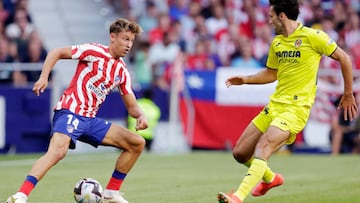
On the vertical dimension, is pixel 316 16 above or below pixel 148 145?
above

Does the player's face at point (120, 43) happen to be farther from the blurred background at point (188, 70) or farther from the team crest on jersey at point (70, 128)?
the blurred background at point (188, 70)

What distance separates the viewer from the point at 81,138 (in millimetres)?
11438

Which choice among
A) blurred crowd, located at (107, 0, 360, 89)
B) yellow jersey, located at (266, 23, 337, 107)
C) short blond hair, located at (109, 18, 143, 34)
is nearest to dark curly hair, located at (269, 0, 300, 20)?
yellow jersey, located at (266, 23, 337, 107)

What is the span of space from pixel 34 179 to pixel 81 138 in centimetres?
97

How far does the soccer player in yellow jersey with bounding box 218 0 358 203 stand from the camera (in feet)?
36.8

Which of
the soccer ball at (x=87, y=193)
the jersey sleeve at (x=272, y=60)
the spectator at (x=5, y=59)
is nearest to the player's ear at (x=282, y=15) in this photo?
A: the jersey sleeve at (x=272, y=60)

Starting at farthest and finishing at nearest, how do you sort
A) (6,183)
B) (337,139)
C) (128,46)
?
(337,139) < (6,183) < (128,46)

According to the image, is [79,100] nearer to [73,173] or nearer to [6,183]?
[6,183]

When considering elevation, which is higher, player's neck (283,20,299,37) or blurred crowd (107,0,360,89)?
player's neck (283,20,299,37)

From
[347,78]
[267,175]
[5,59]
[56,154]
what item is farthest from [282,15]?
[5,59]

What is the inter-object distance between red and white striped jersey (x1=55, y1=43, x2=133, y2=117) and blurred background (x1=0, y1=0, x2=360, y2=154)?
406 inches

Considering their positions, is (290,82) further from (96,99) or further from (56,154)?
(56,154)

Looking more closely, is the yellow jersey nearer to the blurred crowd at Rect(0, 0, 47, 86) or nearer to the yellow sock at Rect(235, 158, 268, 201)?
the yellow sock at Rect(235, 158, 268, 201)

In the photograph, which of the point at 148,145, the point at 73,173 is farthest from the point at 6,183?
the point at 148,145
